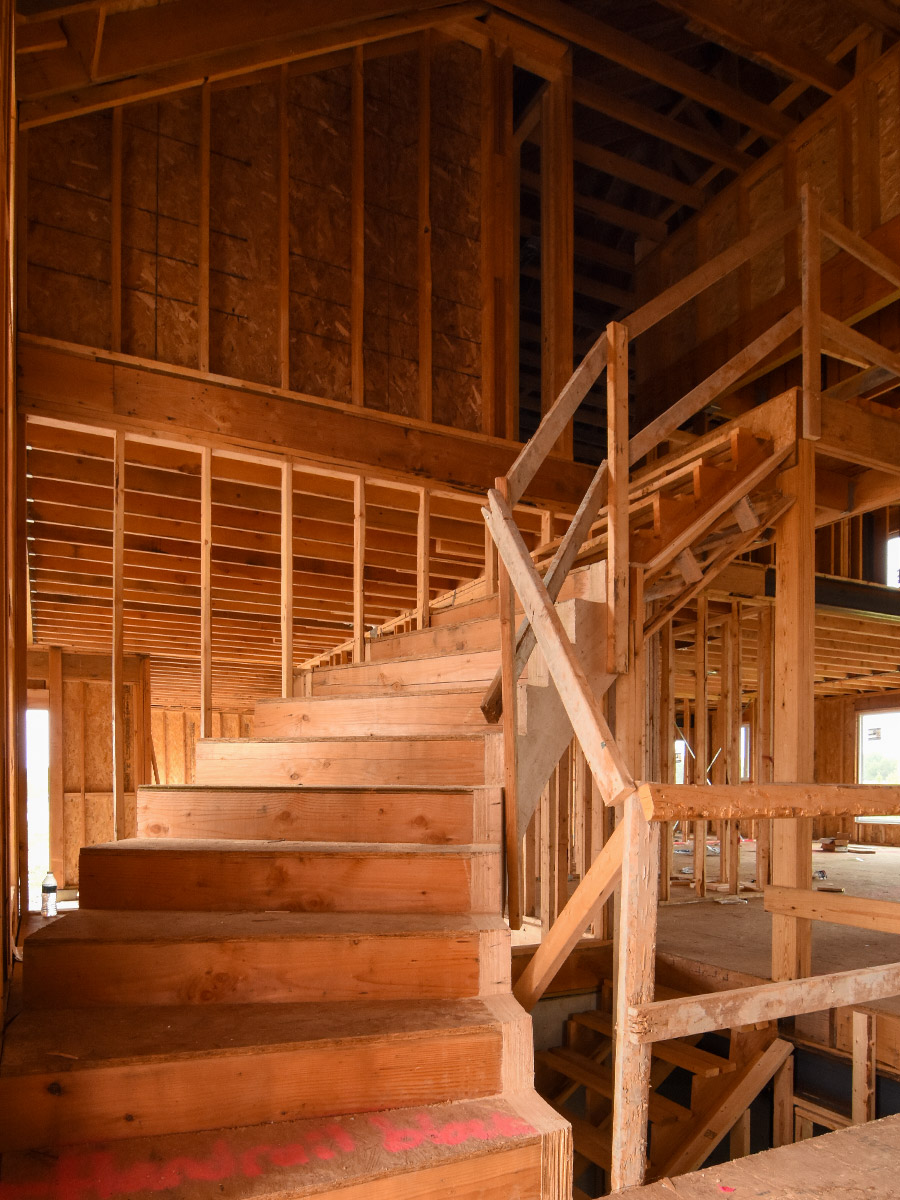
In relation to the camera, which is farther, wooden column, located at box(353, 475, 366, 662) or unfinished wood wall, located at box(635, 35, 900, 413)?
unfinished wood wall, located at box(635, 35, 900, 413)

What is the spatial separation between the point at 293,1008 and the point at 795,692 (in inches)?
111

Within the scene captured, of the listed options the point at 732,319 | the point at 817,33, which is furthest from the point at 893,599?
the point at 817,33

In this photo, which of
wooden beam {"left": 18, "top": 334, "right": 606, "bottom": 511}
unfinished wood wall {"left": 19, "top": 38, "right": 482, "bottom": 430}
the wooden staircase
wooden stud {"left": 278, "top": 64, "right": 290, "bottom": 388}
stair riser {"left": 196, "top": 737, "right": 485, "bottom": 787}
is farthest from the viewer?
wooden stud {"left": 278, "top": 64, "right": 290, "bottom": 388}

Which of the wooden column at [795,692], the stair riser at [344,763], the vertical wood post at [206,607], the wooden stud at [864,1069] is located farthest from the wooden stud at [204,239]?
the wooden stud at [864,1069]

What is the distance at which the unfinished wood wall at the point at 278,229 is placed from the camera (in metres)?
4.66

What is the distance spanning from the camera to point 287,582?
4.86m

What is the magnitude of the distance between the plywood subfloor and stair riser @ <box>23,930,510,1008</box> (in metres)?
0.72

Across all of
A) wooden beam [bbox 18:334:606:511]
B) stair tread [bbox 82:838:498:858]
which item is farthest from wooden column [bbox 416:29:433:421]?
stair tread [bbox 82:838:498:858]

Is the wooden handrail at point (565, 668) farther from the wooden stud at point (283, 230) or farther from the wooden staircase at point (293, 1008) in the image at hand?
the wooden stud at point (283, 230)

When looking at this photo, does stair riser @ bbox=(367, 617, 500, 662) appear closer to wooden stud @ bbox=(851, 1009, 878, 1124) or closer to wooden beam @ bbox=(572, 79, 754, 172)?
wooden stud @ bbox=(851, 1009, 878, 1124)

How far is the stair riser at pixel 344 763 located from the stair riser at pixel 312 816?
0.76 ft

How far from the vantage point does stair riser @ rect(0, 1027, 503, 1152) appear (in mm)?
1731

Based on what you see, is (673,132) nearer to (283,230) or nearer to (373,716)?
(283,230)

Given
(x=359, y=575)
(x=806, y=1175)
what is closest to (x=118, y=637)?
(x=359, y=575)
